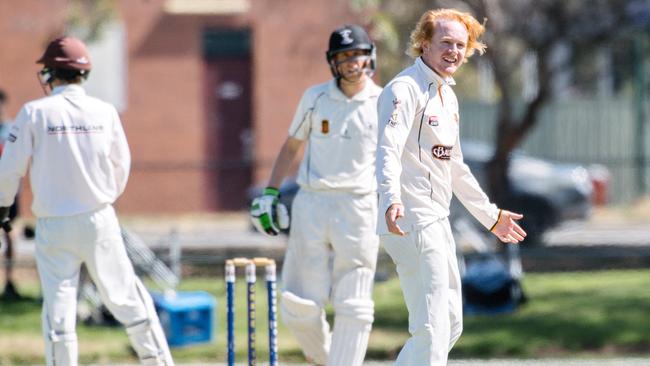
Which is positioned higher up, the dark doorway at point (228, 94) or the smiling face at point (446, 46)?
the smiling face at point (446, 46)

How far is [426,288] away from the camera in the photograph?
7379mm

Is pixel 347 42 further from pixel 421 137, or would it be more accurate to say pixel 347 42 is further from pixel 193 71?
pixel 193 71

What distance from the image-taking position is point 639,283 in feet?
51.1

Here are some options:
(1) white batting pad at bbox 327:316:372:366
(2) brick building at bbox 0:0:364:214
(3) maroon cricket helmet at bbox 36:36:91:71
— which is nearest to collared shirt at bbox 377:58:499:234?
(1) white batting pad at bbox 327:316:372:366

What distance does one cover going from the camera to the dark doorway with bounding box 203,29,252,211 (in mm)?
25484

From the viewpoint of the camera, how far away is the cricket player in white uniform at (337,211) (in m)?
8.80

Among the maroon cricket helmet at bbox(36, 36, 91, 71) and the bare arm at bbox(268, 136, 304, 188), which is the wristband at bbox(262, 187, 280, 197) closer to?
the bare arm at bbox(268, 136, 304, 188)

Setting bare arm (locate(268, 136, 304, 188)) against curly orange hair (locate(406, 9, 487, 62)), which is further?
bare arm (locate(268, 136, 304, 188))

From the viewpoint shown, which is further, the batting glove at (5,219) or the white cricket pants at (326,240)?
the white cricket pants at (326,240)

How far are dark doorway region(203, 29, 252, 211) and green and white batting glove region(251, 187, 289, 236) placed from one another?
53.3 feet

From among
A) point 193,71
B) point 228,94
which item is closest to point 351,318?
point 193,71

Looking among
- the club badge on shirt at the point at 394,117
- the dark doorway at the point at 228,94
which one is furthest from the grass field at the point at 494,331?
the dark doorway at the point at 228,94

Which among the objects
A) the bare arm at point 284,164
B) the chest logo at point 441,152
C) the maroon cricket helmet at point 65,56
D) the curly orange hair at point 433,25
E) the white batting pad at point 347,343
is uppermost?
the curly orange hair at point 433,25

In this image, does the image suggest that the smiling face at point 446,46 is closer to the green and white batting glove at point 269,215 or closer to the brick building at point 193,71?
the green and white batting glove at point 269,215
